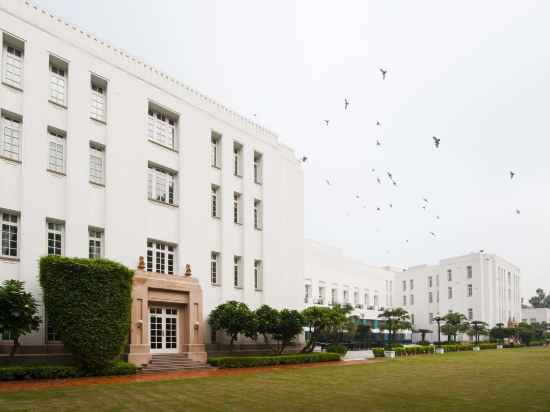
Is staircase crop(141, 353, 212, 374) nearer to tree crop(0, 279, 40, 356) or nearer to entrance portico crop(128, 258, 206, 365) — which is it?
entrance portico crop(128, 258, 206, 365)

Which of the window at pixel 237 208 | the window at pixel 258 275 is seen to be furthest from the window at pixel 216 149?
the window at pixel 258 275

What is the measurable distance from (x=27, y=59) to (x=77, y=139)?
3.67 meters

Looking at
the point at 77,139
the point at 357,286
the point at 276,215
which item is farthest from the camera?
the point at 357,286

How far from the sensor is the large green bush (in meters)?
21.6

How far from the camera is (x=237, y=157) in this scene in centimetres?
3525

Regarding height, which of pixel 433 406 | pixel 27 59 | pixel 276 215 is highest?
pixel 27 59

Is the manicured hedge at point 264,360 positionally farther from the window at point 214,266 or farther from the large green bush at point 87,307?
the large green bush at point 87,307

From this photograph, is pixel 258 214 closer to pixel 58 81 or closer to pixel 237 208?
pixel 237 208

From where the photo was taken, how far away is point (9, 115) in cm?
2275

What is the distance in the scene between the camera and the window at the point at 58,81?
80.9ft

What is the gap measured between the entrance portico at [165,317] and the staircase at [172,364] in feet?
1.12

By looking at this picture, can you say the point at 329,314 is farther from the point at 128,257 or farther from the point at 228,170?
the point at 128,257

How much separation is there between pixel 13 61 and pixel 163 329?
13503 mm

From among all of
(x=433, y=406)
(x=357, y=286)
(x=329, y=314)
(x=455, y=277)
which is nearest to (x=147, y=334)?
(x=329, y=314)
